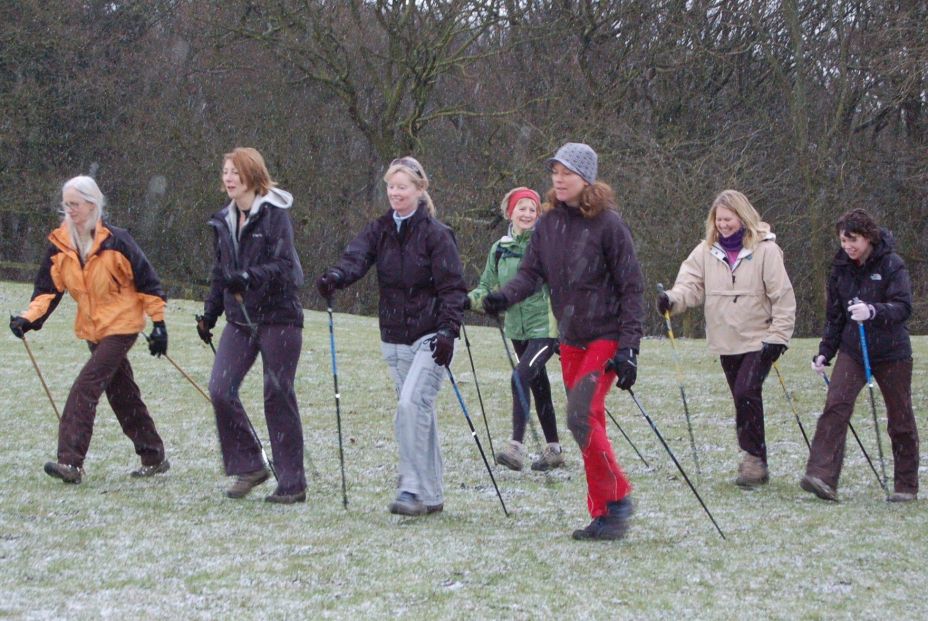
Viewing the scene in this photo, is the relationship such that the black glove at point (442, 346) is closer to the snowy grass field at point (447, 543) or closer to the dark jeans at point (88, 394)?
the snowy grass field at point (447, 543)

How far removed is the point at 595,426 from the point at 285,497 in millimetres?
1824

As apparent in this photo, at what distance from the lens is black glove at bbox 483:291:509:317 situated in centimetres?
635

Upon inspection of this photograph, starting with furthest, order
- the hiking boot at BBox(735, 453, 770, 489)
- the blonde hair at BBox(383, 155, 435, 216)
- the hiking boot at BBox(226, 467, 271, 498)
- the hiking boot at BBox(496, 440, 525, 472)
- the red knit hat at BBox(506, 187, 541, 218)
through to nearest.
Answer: the red knit hat at BBox(506, 187, 541, 218) < the hiking boot at BBox(496, 440, 525, 472) < the hiking boot at BBox(735, 453, 770, 489) < the hiking boot at BBox(226, 467, 271, 498) < the blonde hair at BBox(383, 155, 435, 216)

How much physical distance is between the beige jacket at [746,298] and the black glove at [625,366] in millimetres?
1833

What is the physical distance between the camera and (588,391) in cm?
605

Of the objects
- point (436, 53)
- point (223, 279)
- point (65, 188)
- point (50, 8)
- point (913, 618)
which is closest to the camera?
point (913, 618)

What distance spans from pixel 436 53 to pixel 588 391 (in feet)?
68.0

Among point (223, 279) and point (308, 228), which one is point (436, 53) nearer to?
point (308, 228)

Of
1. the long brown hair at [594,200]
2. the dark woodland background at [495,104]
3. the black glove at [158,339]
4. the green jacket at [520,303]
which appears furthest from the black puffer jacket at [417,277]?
the dark woodland background at [495,104]

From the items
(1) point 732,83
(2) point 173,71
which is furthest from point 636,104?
(2) point 173,71

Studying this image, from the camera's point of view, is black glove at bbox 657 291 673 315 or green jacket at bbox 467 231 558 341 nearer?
black glove at bbox 657 291 673 315

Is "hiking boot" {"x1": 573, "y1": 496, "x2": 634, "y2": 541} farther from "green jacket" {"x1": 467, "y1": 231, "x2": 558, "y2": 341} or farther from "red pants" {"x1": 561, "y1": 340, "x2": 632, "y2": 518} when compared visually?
"green jacket" {"x1": 467, "y1": 231, "x2": 558, "y2": 341}

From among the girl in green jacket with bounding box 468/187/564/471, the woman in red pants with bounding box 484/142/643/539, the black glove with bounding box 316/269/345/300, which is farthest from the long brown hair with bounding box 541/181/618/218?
the girl in green jacket with bounding box 468/187/564/471

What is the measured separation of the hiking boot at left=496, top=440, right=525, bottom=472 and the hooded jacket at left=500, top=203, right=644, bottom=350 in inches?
90.5
